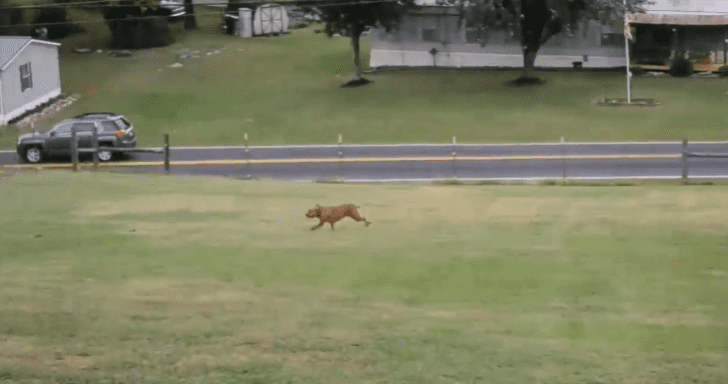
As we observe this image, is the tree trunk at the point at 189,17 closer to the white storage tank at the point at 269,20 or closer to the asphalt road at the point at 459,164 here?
the white storage tank at the point at 269,20

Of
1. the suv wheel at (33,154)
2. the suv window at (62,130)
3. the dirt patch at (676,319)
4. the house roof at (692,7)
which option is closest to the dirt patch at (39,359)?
the dirt patch at (676,319)

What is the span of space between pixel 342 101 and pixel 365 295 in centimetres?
3851

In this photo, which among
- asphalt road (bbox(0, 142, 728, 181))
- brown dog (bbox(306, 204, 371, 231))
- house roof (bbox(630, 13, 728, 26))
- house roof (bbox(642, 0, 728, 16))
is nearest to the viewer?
brown dog (bbox(306, 204, 371, 231))

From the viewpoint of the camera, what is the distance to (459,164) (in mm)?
33406

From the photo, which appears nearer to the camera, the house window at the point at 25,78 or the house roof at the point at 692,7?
the house window at the point at 25,78

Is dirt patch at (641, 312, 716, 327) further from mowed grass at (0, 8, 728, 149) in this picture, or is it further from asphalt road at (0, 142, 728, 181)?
mowed grass at (0, 8, 728, 149)

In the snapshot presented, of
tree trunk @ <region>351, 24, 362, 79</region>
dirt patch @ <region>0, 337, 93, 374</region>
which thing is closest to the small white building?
tree trunk @ <region>351, 24, 362, 79</region>

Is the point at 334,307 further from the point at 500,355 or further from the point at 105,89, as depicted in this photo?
the point at 105,89

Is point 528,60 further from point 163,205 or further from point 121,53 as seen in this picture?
point 163,205

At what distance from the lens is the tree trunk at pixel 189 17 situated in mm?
69250

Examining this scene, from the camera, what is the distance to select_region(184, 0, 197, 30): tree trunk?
227 ft

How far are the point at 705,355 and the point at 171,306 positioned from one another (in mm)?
Result: 5672

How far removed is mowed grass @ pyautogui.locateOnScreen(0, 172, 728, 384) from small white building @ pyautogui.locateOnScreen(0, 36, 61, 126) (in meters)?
28.3

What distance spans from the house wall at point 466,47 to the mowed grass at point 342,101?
147cm
